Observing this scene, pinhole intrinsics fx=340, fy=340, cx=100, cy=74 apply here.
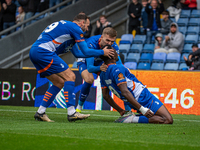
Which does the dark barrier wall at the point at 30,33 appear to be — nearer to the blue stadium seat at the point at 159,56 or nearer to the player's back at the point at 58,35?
the blue stadium seat at the point at 159,56

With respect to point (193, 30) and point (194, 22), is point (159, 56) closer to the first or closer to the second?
point (193, 30)

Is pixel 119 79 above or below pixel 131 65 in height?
above

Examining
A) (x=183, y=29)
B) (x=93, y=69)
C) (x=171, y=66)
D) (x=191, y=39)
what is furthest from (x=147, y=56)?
(x=93, y=69)

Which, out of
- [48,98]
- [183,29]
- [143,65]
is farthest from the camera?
[183,29]

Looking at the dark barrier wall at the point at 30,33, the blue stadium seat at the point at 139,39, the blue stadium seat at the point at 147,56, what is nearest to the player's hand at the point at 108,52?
the blue stadium seat at the point at 147,56

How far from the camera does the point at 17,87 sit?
1117cm

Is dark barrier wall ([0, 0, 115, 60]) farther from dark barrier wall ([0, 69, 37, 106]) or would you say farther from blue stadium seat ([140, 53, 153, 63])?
blue stadium seat ([140, 53, 153, 63])

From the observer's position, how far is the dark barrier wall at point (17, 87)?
36.2ft

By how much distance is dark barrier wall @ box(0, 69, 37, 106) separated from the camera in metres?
11.0

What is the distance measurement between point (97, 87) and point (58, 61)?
4454 millimetres

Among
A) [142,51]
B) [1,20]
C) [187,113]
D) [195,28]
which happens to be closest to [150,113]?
[187,113]

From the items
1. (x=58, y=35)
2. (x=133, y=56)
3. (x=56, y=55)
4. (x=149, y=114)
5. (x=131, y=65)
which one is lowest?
(x=149, y=114)

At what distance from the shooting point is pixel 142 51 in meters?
13.2

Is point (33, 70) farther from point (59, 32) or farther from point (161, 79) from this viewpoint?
point (59, 32)
